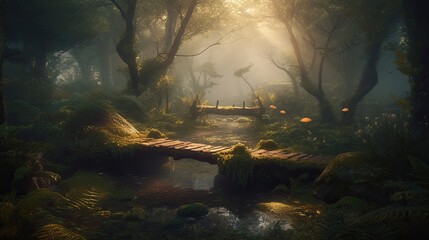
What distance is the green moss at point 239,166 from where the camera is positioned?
877 cm

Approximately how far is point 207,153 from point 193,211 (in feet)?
9.56

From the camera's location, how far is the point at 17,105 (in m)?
16.4

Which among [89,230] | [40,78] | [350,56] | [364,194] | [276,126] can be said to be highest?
[350,56]

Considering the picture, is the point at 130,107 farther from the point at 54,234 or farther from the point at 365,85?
the point at 365,85

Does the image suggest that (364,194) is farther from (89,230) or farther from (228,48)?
(228,48)

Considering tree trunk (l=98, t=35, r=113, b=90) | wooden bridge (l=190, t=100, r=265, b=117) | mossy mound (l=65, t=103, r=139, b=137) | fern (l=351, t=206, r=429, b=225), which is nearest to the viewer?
fern (l=351, t=206, r=429, b=225)

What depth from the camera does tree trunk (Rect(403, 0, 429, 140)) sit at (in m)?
10.6

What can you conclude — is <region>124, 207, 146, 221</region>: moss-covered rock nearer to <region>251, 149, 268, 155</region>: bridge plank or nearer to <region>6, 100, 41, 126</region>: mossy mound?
<region>251, 149, 268, 155</region>: bridge plank

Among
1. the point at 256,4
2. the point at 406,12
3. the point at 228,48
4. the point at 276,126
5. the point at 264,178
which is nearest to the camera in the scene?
the point at 264,178

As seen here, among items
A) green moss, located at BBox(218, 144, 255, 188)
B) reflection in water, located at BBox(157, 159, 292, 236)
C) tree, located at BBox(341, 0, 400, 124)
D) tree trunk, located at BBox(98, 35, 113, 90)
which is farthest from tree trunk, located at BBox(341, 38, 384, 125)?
tree trunk, located at BBox(98, 35, 113, 90)

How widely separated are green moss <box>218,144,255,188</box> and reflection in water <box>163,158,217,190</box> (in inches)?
31.9

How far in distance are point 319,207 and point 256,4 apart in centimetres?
1830

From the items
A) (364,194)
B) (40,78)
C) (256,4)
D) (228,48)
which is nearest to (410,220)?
(364,194)

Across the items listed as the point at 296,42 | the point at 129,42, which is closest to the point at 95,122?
the point at 129,42
